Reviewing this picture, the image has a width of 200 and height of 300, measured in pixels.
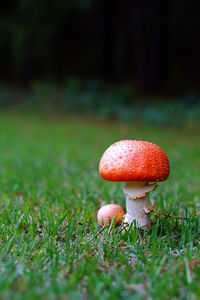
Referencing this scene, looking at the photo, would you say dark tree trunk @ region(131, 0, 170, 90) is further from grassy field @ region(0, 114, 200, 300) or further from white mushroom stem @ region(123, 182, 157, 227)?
white mushroom stem @ region(123, 182, 157, 227)

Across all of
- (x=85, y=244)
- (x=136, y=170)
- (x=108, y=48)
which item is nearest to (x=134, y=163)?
(x=136, y=170)

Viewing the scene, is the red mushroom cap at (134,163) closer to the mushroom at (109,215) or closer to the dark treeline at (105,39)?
the mushroom at (109,215)

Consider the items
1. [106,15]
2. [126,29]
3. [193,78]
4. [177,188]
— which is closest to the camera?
[177,188]

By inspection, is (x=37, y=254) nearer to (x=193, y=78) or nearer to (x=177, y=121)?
(x=177, y=121)

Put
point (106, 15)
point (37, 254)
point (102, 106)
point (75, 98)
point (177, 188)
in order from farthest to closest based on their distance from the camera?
point (106, 15)
point (75, 98)
point (102, 106)
point (177, 188)
point (37, 254)

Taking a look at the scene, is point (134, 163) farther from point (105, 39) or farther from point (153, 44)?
point (105, 39)

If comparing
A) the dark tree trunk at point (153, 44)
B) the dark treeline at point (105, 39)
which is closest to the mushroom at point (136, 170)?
the dark treeline at point (105, 39)

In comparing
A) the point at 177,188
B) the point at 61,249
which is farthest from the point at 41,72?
the point at 61,249
